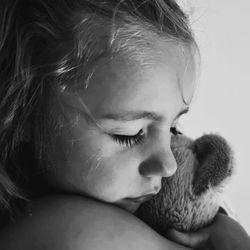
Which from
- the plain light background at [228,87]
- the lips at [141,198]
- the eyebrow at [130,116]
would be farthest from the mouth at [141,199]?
the plain light background at [228,87]

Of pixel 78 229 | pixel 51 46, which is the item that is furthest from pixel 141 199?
pixel 51 46

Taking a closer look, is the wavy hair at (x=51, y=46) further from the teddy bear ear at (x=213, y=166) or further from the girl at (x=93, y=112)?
the teddy bear ear at (x=213, y=166)

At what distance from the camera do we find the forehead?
1.77 ft

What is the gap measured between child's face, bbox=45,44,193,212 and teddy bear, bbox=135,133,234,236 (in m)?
0.02

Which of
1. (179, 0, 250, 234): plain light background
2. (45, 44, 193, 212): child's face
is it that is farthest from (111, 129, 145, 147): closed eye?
(179, 0, 250, 234): plain light background

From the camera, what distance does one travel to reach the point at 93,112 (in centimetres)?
55

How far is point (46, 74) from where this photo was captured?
572mm

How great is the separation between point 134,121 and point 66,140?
9 cm

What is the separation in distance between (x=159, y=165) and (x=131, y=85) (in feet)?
0.35

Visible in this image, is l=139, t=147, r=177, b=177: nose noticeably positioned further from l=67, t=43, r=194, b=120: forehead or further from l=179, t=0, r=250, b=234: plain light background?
l=179, t=0, r=250, b=234: plain light background

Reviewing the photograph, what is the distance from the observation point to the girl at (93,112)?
541 mm

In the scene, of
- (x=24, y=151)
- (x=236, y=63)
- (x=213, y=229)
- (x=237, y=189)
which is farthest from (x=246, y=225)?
(x=24, y=151)

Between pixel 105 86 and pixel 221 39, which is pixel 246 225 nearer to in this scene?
pixel 221 39

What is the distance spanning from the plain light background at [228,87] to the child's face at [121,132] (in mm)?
644
